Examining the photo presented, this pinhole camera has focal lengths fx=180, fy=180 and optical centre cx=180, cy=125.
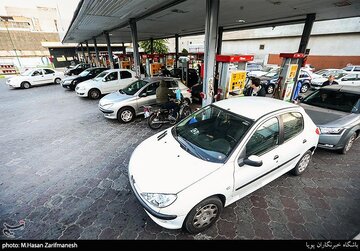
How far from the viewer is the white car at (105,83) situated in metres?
9.77

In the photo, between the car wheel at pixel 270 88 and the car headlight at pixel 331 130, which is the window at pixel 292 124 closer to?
the car headlight at pixel 331 130

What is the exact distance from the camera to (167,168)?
8.37ft

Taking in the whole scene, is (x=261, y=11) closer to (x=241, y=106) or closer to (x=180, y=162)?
(x=241, y=106)

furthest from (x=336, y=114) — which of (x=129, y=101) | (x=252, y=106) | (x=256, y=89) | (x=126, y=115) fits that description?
(x=126, y=115)

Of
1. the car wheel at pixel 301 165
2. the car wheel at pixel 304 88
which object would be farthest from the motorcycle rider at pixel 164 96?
the car wheel at pixel 304 88

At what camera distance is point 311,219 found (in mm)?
2830

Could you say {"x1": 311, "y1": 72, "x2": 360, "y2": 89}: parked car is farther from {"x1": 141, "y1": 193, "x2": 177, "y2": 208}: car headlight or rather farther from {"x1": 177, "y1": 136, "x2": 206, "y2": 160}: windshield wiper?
{"x1": 141, "y1": 193, "x2": 177, "y2": 208}: car headlight

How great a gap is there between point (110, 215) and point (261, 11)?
341 inches

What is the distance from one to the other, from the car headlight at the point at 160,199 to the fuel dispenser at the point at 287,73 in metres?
6.79

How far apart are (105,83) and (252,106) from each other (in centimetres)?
896

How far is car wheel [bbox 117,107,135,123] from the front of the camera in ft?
21.4

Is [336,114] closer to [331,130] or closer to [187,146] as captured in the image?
[331,130]

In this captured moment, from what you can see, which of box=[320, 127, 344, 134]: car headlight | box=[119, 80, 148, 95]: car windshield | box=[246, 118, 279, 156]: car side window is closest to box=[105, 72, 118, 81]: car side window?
box=[119, 80, 148, 95]: car windshield

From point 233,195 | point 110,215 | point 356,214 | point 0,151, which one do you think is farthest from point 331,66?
point 0,151
